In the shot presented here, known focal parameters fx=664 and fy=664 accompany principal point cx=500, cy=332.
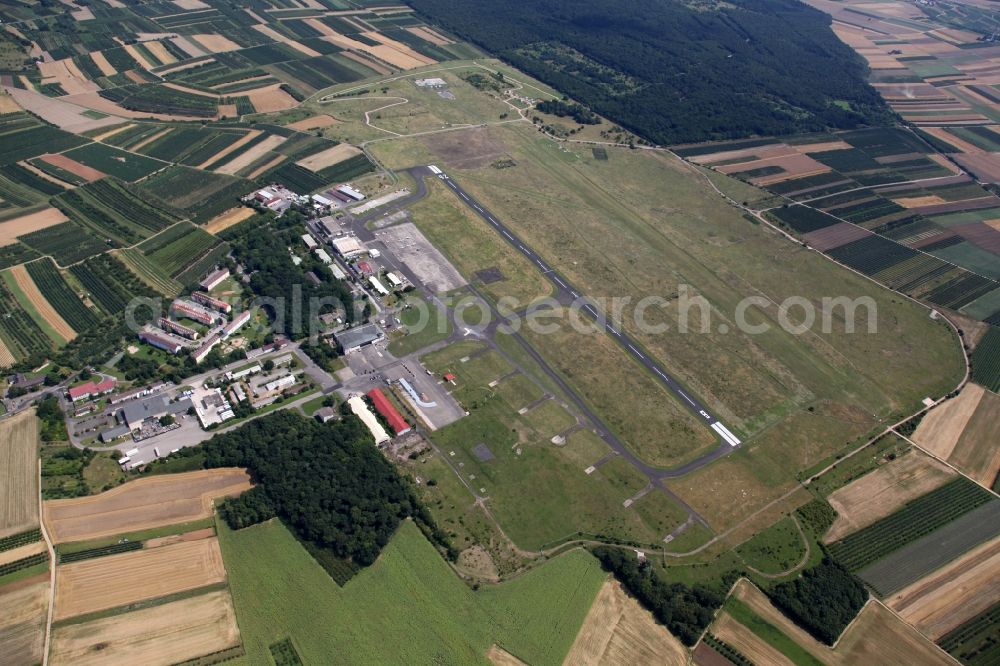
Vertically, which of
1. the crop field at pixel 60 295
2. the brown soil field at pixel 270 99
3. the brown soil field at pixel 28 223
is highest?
the brown soil field at pixel 270 99

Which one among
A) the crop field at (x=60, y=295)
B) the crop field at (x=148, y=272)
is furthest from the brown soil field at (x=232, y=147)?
the crop field at (x=60, y=295)

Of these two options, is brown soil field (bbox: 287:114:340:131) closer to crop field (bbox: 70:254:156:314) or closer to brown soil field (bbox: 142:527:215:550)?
crop field (bbox: 70:254:156:314)

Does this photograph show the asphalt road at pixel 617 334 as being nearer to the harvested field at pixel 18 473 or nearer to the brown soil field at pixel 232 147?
the brown soil field at pixel 232 147

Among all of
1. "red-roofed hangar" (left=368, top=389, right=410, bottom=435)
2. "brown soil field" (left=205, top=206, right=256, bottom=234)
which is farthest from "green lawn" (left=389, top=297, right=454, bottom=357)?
"brown soil field" (left=205, top=206, right=256, bottom=234)

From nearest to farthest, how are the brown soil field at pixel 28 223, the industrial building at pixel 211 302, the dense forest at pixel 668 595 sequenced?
the dense forest at pixel 668 595 → the industrial building at pixel 211 302 → the brown soil field at pixel 28 223

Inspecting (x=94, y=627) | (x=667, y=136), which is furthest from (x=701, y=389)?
(x=667, y=136)

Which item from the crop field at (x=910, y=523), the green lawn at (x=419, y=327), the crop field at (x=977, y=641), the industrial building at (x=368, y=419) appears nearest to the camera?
the crop field at (x=977, y=641)

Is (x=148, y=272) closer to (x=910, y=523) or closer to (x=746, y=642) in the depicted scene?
(x=746, y=642)

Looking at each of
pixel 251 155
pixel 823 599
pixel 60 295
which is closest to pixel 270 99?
pixel 251 155
